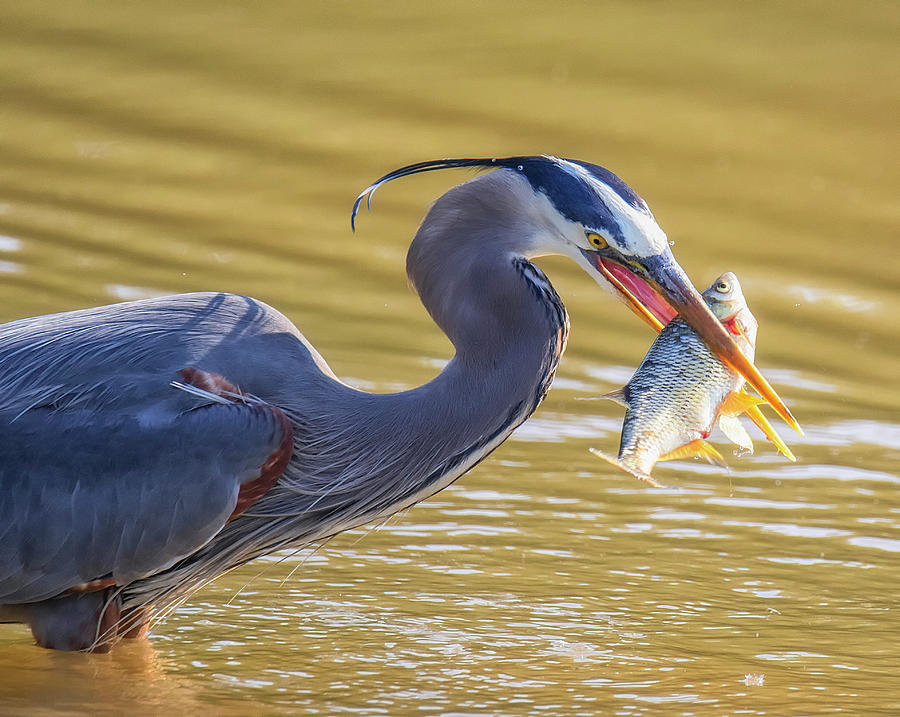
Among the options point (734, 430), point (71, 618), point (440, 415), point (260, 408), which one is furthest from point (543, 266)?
point (71, 618)

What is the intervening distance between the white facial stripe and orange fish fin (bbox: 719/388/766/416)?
0.47 metres

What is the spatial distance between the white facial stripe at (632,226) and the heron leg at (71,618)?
1.86m

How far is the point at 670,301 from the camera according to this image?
4.66 metres

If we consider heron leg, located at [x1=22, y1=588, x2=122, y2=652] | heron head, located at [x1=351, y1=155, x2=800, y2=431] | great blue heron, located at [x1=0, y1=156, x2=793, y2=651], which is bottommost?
heron leg, located at [x1=22, y1=588, x2=122, y2=652]

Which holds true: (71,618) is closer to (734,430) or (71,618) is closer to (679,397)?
(679,397)

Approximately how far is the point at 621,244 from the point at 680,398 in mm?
455

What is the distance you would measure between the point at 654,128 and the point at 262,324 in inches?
283

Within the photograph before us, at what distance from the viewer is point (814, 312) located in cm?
891

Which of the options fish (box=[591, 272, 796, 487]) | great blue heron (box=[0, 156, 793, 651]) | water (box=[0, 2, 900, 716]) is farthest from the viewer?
water (box=[0, 2, 900, 716])

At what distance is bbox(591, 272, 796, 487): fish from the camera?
4633 millimetres

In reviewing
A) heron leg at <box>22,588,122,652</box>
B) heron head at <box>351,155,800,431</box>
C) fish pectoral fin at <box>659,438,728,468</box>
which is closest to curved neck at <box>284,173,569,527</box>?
heron head at <box>351,155,800,431</box>

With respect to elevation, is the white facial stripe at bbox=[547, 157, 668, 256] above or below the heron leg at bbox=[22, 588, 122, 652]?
above

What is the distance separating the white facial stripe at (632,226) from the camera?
4.64m

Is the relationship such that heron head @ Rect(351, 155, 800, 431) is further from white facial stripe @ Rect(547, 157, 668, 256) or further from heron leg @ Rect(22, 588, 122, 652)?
heron leg @ Rect(22, 588, 122, 652)
